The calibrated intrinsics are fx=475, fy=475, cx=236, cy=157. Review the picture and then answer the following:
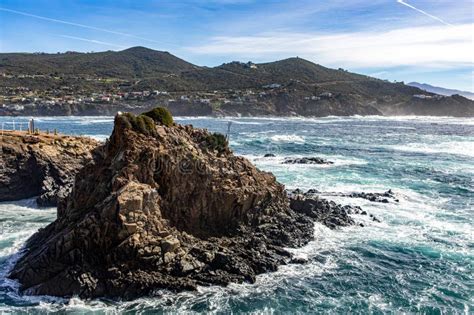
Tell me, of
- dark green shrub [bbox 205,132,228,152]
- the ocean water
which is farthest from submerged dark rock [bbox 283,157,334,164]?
dark green shrub [bbox 205,132,228,152]

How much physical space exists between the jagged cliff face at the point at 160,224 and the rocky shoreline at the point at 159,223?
46 millimetres

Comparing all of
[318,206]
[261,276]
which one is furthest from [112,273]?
[318,206]

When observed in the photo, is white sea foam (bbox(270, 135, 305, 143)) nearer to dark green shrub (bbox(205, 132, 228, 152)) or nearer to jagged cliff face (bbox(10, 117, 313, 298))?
jagged cliff face (bbox(10, 117, 313, 298))

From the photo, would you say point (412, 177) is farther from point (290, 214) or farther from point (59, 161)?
point (59, 161)

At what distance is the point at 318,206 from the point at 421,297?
11.7 meters

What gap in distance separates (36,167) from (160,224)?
67.6 feet

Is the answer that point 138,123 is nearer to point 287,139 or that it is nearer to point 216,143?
point 216,143

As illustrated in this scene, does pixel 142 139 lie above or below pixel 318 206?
above

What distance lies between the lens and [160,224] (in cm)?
2264

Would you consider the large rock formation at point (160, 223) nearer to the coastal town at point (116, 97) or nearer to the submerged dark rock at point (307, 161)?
the submerged dark rock at point (307, 161)

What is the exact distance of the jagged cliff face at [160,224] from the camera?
825 inches

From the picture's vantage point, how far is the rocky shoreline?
21.0 meters

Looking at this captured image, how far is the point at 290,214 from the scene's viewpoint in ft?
97.3

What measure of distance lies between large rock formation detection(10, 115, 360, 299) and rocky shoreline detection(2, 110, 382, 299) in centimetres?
5
